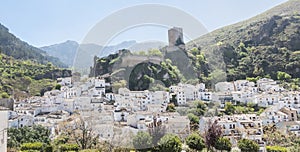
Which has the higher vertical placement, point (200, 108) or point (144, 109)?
point (200, 108)

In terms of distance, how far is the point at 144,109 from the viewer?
56.4 feet

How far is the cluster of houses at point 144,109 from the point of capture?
12.0m

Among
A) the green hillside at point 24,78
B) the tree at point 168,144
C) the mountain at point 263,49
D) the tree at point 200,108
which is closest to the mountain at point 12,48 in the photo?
the green hillside at point 24,78

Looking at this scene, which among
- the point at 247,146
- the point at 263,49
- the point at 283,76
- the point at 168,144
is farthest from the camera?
the point at 263,49

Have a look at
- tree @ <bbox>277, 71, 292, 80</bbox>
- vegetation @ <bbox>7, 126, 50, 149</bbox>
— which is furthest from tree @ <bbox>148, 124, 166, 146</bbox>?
tree @ <bbox>277, 71, 292, 80</bbox>

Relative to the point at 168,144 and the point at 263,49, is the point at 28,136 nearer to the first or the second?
the point at 168,144

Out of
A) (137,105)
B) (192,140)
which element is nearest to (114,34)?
(192,140)

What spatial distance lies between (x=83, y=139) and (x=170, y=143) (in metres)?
→ 2.58

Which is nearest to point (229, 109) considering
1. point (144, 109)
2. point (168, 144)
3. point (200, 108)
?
point (200, 108)

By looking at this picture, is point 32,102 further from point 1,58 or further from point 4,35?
point 4,35

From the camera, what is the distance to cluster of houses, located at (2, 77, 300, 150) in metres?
12.0

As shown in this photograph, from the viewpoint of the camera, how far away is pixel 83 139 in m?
8.59

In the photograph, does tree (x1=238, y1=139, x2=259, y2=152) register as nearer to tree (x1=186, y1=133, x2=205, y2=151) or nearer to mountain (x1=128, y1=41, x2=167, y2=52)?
tree (x1=186, y1=133, x2=205, y2=151)

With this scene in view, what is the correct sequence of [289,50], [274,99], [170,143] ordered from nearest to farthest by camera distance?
[170,143], [274,99], [289,50]
